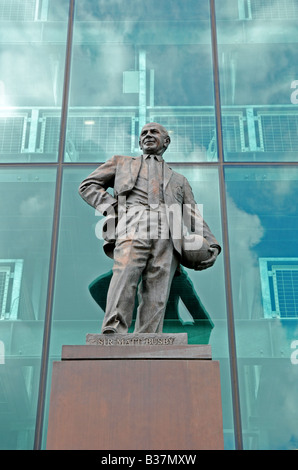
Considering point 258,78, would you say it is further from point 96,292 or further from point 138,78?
point 96,292

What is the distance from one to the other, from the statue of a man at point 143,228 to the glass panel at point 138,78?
2358 mm

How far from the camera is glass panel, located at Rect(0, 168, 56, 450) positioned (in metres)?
7.86

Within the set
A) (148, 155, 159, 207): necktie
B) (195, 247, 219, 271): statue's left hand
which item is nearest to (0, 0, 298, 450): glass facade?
(195, 247, 219, 271): statue's left hand

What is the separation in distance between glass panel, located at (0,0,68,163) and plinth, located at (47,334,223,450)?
4.33 m

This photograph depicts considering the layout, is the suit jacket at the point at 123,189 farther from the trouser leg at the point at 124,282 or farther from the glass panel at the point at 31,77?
the glass panel at the point at 31,77

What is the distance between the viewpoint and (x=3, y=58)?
10.6 m

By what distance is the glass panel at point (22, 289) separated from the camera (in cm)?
786

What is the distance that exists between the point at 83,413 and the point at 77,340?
8.49 feet

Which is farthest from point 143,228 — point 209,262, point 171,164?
point 171,164

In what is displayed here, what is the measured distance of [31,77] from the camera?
10.5 meters

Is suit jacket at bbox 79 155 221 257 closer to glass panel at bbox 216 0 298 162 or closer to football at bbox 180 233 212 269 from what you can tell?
football at bbox 180 233 212 269

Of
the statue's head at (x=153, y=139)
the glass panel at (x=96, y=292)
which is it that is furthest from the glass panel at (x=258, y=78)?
the statue's head at (x=153, y=139)

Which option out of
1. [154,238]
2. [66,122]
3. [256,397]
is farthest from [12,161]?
[256,397]

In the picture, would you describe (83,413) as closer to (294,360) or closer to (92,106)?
(294,360)
